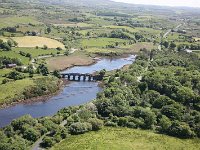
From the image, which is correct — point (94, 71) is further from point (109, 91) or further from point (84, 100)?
point (109, 91)

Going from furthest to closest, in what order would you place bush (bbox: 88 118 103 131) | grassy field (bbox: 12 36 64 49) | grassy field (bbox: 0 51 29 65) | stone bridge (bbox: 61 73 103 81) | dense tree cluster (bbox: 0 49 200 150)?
grassy field (bbox: 12 36 64 49)
grassy field (bbox: 0 51 29 65)
stone bridge (bbox: 61 73 103 81)
bush (bbox: 88 118 103 131)
dense tree cluster (bbox: 0 49 200 150)

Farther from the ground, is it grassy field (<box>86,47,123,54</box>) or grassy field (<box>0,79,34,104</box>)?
grassy field (<box>0,79,34,104</box>)

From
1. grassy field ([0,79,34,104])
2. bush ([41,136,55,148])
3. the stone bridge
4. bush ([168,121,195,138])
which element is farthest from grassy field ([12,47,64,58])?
bush ([41,136,55,148])

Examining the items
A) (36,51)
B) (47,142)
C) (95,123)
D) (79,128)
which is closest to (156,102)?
(95,123)

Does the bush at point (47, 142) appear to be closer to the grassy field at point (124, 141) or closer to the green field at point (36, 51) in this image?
the grassy field at point (124, 141)

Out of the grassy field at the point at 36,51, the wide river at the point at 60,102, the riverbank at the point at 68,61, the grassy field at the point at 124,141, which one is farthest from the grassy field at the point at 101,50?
the grassy field at the point at 124,141

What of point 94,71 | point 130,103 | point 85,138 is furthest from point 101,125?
point 94,71

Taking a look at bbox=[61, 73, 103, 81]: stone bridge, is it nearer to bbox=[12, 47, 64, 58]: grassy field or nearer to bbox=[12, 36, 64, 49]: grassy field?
bbox=[12, 47, 64, 58]: grassy field
